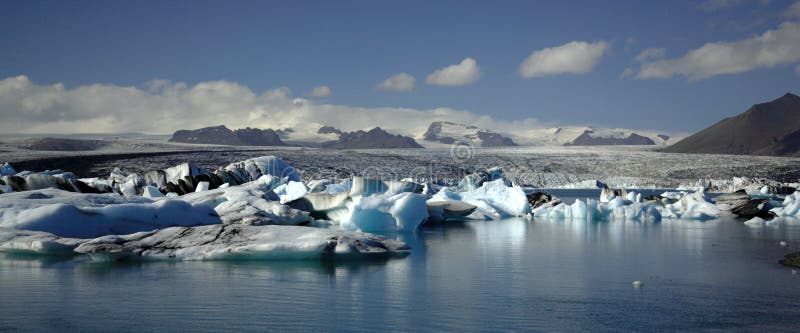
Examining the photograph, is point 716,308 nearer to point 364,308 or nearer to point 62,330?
point 364,308

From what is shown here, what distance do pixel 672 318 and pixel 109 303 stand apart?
5.24 m

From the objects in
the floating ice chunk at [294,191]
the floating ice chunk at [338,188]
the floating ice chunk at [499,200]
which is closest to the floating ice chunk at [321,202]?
the floating ice chunk at [294,191]

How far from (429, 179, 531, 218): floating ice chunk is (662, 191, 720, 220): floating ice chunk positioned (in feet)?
14.3

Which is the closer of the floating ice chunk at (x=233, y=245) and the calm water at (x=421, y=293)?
the calm water at (x=421, y=293)

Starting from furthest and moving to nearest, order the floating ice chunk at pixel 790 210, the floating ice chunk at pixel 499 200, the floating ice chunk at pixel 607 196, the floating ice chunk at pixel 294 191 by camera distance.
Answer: the floating ice chunk at pixel 607 196 → the floating ice chunk at pixel 499 200 → the floating ice chunk at pixel 790 210 → the floating ice chunk at pixel 294 191

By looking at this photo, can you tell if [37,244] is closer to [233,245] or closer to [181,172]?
[233,245]

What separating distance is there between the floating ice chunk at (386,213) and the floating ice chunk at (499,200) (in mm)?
5276

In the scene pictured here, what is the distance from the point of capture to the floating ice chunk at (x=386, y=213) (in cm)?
1505

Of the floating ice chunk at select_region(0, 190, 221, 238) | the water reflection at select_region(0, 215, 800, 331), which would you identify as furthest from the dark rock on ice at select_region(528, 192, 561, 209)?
the floating ice chunk at select_region(0, 190, 221, 238)

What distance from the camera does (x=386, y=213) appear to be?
15.6 m

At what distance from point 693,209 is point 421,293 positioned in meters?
16.3

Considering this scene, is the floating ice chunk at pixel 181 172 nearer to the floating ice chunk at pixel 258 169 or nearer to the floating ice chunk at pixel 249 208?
the floating ice chunk at pixel 258 169

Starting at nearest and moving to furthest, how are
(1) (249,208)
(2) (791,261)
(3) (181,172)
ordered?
1. (2) (791,261)
2. (1) (249,208)
3. (3) (181,172)

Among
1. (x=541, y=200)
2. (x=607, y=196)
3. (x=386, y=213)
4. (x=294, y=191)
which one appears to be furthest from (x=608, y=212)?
(x=294, y=191)
